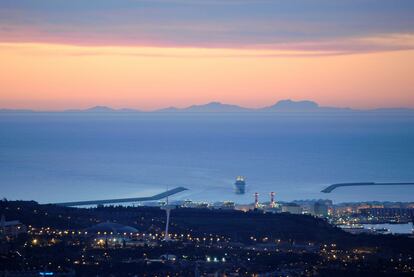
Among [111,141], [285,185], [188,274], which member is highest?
[111,141]

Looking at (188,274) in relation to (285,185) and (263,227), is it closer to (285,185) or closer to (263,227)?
(263,227)

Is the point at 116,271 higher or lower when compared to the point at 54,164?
lower

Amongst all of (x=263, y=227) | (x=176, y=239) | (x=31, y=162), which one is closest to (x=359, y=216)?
(x=263, y=227)

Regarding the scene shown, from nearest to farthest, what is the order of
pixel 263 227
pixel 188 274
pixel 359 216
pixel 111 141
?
pixel 188 274 < pixel 263 227 < pixel 359 216 < pixel 111 141

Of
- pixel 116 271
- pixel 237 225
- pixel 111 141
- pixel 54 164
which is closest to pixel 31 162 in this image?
Result: pixel 54 164

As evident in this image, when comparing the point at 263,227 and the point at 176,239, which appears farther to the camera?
the point at 263,227

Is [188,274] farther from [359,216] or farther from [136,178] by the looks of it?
[136,178]

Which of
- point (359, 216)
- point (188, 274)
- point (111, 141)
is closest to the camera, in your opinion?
point (188, 274)
